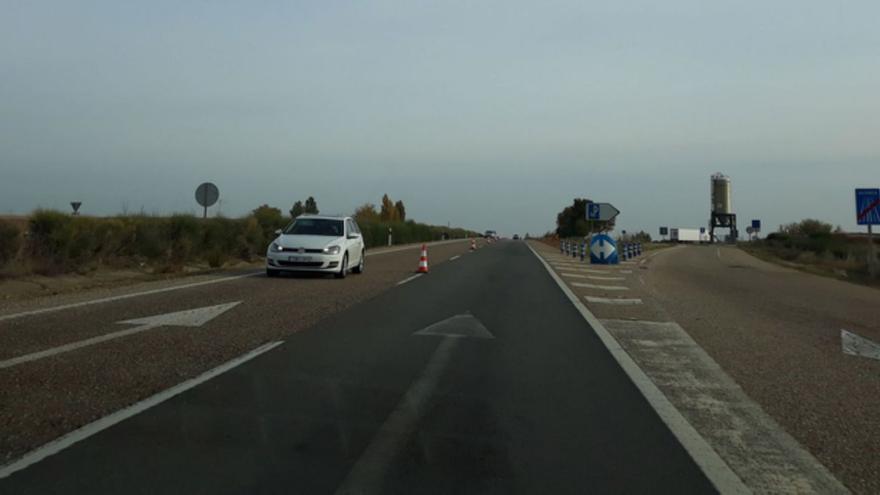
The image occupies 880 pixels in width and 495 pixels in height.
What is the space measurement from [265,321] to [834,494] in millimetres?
8745

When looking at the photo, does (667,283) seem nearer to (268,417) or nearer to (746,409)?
(746,409)

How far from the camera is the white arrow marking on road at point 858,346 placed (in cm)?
1052

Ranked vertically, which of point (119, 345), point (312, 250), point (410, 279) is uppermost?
point (312, 250)

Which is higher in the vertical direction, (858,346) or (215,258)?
(215,258)

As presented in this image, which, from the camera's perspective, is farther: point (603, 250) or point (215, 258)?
point (603, 250)

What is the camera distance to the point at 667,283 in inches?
941

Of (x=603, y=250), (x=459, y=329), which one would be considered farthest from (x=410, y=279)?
(x=603, y=250)

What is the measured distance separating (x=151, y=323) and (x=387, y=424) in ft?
21.2

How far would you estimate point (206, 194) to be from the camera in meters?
26.8

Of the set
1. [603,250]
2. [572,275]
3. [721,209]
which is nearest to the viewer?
[572,275]

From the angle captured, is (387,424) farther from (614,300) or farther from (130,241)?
(130,241)

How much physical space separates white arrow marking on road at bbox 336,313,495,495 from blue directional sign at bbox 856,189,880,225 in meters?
21.4

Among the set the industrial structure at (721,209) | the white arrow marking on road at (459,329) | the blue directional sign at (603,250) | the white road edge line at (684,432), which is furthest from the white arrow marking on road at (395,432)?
the industrial structure at (721,209)

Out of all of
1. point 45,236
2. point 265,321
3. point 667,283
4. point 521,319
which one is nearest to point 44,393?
point 265,321
